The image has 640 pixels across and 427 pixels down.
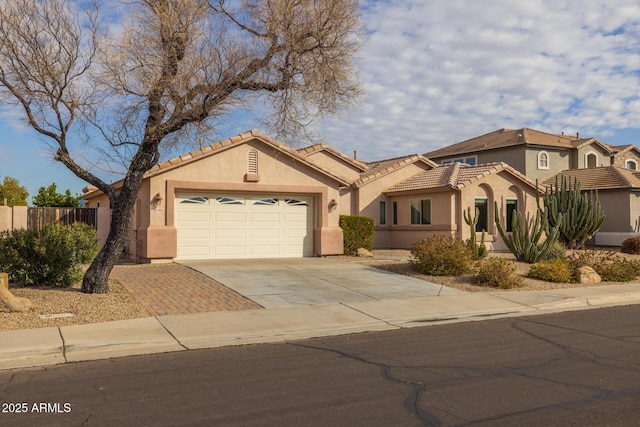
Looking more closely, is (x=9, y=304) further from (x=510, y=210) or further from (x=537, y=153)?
(x=537, y=153)

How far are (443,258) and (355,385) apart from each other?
10.1 metres

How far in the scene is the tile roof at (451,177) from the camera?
24656 mm

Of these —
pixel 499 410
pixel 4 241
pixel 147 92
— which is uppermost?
pixel 147 92

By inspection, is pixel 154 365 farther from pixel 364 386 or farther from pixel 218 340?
pixel 364 386

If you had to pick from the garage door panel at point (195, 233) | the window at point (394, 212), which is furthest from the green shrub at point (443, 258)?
the window at point (394, 212)

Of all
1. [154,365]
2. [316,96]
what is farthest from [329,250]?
[154,365]

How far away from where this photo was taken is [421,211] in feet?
86.3

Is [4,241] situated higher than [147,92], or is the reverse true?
[147,92]

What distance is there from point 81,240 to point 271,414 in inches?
346

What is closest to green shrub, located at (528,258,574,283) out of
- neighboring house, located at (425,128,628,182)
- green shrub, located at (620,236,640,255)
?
green shrub, located at (620,236,640,255)

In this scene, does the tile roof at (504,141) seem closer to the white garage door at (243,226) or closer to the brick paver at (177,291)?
the white garage door at (243,226)

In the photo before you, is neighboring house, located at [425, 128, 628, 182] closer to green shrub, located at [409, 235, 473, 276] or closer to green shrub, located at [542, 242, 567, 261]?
green shrub, located at [542, 242, 567, 261]

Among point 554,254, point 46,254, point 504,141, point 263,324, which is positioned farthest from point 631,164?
point 46,254

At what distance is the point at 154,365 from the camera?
7.48 meters
